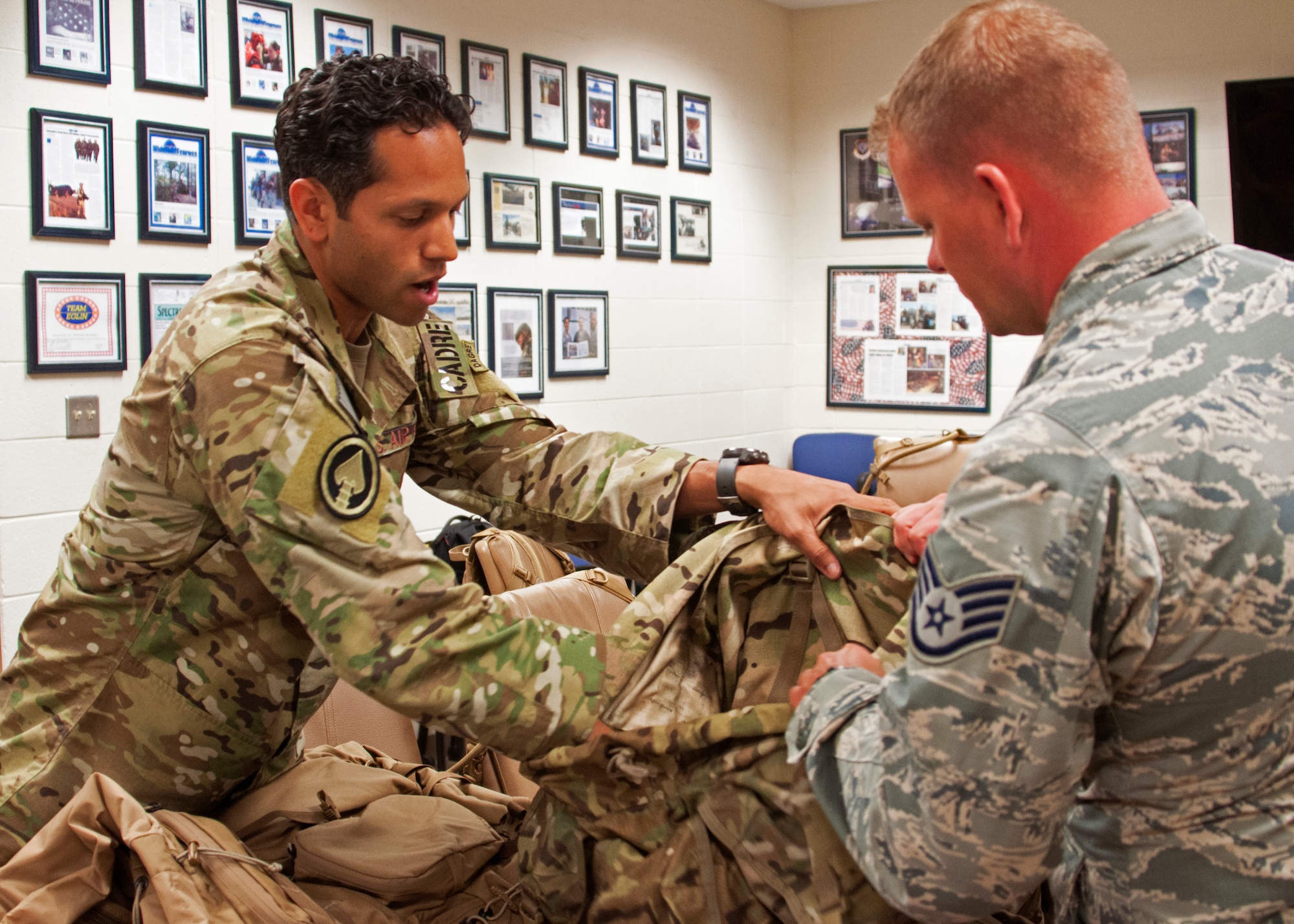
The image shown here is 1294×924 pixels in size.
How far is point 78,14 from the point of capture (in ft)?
10.3

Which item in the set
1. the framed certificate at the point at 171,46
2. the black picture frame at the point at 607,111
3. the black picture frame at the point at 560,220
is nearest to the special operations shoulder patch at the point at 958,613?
the framed certificate at the point at 171,46

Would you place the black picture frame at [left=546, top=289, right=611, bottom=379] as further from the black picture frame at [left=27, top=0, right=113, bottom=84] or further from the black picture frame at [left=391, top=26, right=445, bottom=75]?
the black picture frame at [left=27, top=0, right=113, bottom=84]

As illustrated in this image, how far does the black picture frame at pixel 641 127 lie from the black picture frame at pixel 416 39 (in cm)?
111

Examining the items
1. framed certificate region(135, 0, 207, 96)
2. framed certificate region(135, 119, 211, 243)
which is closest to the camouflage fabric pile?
framed certificate region(135, 119, 211, 243)

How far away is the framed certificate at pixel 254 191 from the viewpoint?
354 cm

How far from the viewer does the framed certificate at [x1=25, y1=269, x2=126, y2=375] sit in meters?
3.09

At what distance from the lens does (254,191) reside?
141 inches

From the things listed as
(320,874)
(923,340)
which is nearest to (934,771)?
(320,874)

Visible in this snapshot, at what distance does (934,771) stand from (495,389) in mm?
1095

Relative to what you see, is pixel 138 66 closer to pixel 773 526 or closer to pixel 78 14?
pixel 78 14

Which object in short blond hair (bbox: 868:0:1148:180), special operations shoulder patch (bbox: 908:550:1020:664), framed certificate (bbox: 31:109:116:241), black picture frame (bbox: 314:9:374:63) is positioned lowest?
special operations shoulder patch (bbox: 908:550:1020:664)

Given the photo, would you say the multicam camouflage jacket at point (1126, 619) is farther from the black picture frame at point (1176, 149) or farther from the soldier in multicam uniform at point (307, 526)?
the black picture frame at point (1176, 149)

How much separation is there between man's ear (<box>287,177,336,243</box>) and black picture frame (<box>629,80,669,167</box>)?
12.4 ft

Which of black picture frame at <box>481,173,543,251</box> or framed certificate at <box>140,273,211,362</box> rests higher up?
black picture frame at <box>481,173,543,251</box>
